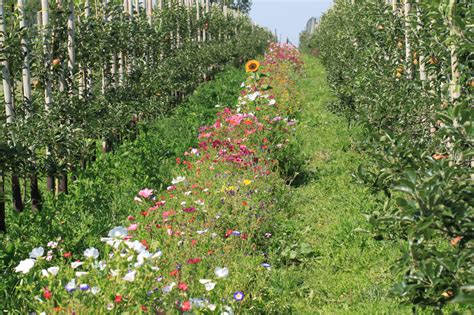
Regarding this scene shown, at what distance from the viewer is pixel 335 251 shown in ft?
15.9

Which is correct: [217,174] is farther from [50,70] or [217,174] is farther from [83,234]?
[50,70]

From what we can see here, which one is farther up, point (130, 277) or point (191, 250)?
point (130, 277)

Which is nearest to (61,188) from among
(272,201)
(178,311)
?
(272,201)

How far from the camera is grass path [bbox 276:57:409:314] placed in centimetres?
400

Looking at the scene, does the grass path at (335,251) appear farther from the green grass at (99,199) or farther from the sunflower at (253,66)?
the sunflower at (253,66)

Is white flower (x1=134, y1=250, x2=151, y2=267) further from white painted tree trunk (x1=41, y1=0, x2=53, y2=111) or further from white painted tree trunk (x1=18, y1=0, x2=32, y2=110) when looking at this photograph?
white painted tree trunk (x1=41, y1=0, x2=53, y2=111)

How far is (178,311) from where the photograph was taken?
108 inches

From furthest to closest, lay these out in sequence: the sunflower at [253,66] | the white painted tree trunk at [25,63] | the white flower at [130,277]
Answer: the sunflower at [253,66] < the white painted tree trunk at [25,63] < the white flower at [130,277]

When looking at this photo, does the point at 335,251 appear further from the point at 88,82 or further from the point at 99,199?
the point at 88,82

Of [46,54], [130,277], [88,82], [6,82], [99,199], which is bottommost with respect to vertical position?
[99,199]

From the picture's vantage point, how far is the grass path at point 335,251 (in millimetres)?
4004

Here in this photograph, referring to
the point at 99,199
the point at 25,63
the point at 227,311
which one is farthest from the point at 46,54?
the point at 227,311

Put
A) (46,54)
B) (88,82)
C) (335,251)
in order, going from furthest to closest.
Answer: (88,82), (46,54), (335,251)

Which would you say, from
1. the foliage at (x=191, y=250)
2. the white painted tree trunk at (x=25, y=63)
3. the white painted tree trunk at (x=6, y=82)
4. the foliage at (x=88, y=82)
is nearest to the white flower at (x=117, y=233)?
the foliage at (x=191, y=250)
